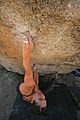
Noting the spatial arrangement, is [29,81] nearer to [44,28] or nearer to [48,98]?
[44,28]

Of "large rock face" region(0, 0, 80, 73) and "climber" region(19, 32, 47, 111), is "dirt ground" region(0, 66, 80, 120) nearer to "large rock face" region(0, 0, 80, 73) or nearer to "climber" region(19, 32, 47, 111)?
"climber" region(19, 32, 47, 111)

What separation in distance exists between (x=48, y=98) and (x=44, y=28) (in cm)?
86

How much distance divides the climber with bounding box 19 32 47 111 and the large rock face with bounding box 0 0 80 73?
66 millimetres

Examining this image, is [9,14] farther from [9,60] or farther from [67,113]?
[67,113]

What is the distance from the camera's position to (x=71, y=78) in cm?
258

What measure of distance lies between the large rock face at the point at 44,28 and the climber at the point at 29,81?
0.07 m

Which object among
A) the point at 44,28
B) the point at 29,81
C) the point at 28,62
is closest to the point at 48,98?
the point at 29,81

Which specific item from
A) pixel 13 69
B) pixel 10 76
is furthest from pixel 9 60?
pixel 10 76

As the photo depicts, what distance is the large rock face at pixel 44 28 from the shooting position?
5.02ft

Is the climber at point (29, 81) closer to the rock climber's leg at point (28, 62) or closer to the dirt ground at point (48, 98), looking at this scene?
the rock climber's leg at point (28, 62)

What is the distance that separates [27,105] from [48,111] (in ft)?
0.57

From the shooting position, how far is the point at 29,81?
1.82m

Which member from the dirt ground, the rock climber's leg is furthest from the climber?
the dirt ground

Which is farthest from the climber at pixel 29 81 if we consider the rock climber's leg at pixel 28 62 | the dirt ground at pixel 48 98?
the dirt ground at pixel 48 98
